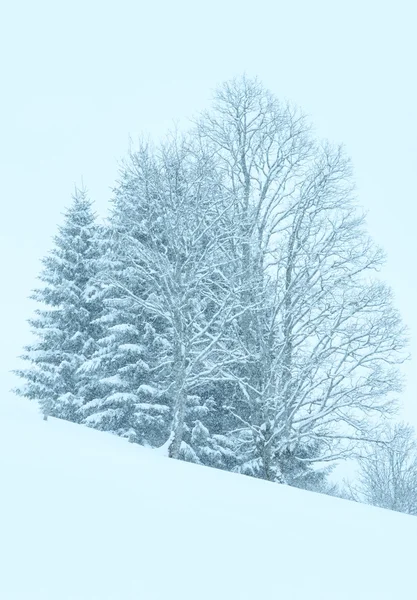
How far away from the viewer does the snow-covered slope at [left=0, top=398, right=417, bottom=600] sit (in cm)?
299

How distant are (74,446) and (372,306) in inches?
437

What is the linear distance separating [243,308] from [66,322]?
28.9ft

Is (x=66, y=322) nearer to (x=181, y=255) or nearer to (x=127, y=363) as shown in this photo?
(x=127, y=363)

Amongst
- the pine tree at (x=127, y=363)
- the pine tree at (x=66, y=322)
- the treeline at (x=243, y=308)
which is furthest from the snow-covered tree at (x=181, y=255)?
the pine tree at (x=66, y=322)

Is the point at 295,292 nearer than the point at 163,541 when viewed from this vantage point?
No

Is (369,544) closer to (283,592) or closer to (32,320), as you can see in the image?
(283,592)

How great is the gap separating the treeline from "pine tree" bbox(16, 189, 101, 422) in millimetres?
125

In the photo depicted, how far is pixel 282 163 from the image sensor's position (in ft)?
60.8

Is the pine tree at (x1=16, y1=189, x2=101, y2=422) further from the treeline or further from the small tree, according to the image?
the small tree

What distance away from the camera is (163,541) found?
388cm

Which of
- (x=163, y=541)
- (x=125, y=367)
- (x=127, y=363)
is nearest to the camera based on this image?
(x=163, y=541)

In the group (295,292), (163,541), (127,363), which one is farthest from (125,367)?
(163,541)

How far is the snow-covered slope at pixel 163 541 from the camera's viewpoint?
2.99 m

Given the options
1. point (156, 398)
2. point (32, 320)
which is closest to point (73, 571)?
point (156, 398)
